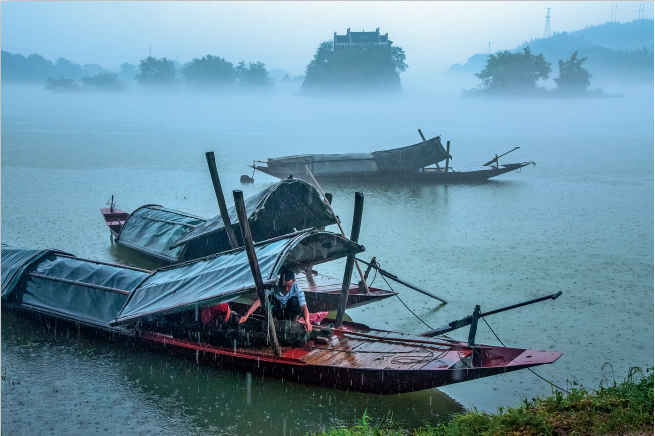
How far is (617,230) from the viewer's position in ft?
43.9

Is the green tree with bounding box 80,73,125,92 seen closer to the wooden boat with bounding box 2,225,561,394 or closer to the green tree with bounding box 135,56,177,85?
the green tree with bounding box 135,56,177,85

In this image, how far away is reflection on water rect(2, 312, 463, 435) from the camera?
5.92m

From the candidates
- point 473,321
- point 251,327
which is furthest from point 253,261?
point 473,321

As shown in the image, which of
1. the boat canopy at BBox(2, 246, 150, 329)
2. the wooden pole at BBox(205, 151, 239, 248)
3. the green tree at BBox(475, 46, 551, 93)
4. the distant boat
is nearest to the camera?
the boat canopy at BBox(2, 246, 150, 329)

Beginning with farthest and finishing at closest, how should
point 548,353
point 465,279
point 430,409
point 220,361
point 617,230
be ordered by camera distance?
point 617,230, point 465,279, point 220,361, point 430,409, point 548,353

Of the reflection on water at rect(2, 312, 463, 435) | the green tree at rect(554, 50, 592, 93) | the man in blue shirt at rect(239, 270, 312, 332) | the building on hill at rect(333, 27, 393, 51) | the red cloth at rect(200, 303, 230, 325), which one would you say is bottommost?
the reflection on water at rect(2, 312, 463, 435)

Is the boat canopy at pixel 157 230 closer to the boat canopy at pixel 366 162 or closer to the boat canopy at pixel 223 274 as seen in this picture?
the boat canopy at pixel 223 274

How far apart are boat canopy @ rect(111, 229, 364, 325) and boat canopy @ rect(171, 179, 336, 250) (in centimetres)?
191

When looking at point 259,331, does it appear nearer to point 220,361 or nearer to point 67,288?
point 220,361

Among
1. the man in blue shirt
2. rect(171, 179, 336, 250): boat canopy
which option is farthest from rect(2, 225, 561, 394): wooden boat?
rect(171, 179, 336, 250): boat canopy

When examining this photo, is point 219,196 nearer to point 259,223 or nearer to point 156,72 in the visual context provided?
point 259,223

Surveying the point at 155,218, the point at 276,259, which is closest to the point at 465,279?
the point at 276,259

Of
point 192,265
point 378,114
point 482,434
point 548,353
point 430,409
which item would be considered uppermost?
point 378,114

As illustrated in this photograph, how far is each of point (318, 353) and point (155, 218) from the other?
6.40 metres
